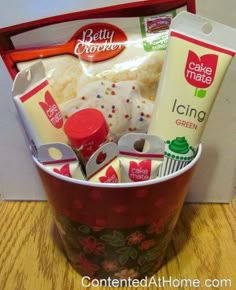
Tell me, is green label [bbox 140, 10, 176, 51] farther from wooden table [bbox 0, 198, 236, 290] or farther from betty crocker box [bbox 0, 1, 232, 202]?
wooden table [bbox 0, 198, 236, 290]

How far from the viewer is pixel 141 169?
384 millimetres

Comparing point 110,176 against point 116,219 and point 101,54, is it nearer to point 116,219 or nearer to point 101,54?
point 116,219

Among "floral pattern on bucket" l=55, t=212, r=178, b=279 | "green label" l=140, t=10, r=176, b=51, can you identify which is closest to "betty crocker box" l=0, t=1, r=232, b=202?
"green label" l=140, t=10, r=176, b=51

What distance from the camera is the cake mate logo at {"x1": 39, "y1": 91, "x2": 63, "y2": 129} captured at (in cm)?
40

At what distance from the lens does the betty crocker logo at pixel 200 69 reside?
0.38 metres

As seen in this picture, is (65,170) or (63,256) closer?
(65,170)

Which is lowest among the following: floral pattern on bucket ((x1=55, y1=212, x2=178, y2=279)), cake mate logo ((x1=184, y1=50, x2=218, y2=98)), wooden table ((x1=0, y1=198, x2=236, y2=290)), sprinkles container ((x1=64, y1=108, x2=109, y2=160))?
wooden table ((x1=0, y1=198, x2=236, y2=290))

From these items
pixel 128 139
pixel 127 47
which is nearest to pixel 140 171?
pixel 128 139

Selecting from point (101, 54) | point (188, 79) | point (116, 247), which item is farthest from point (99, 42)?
point (116, 247)

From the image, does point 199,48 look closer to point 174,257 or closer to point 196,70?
point 196,70

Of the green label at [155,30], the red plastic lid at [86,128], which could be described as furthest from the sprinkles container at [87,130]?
the green label at [155,30]

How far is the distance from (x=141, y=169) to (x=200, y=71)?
4.3 inches

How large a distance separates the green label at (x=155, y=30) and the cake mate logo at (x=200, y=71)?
0.21 ft

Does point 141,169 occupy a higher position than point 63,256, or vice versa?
point 141,169
